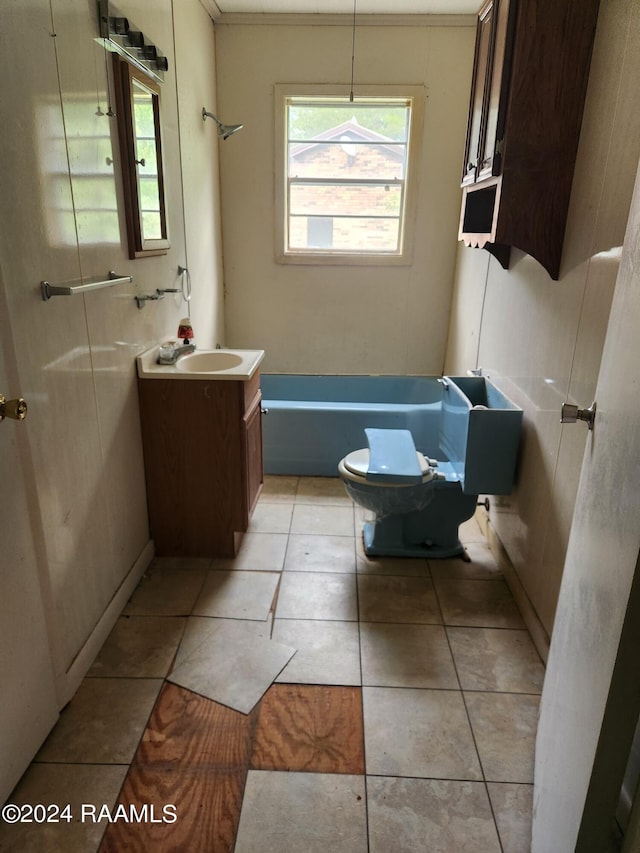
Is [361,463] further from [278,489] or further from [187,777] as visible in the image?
[187,777]

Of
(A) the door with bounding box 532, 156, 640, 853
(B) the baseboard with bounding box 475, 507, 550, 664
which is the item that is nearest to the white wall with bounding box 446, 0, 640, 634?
(B) the baseboard with bounding box 475, 507, 550, 664

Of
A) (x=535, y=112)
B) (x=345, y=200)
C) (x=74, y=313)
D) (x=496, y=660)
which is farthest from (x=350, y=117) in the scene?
(x=496, y=660)

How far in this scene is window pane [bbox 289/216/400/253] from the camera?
143 inches

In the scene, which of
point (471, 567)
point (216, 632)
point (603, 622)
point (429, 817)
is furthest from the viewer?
point (471, 567)

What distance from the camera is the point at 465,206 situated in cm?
234

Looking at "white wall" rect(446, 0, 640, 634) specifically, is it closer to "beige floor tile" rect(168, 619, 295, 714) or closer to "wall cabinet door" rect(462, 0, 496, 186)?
"wall cabinet door" rect(462, 0, 496, 186)

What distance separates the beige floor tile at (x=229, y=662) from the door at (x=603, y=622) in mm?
860

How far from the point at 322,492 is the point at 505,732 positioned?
5.49 feet

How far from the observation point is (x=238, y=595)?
7.03ft

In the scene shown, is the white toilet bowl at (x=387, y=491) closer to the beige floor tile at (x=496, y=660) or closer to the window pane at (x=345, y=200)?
the beige floor tile at (x=496, y=660)

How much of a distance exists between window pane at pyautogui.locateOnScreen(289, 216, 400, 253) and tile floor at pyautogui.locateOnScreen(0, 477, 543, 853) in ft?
7.32

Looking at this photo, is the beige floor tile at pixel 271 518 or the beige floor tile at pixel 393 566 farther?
the beige floor tile at pixel 271 518

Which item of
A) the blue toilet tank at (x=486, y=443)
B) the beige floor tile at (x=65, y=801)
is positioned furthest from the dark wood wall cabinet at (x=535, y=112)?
the beige floor tile at (x=65, y=801)

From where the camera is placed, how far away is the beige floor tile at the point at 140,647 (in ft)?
5.76
